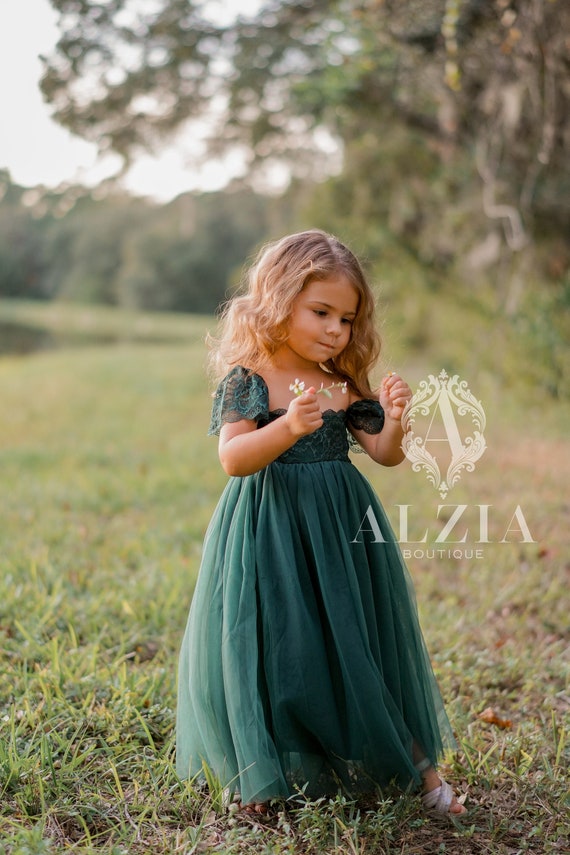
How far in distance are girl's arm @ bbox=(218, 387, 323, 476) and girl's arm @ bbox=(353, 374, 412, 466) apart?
254 mm

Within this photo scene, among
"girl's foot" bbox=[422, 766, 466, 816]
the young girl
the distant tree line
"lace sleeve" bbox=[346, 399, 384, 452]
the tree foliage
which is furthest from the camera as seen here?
the distant tree line

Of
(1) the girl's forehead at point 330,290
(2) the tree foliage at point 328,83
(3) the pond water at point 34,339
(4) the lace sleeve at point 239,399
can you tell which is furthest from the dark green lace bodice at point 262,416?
(3) the pond water at point 34,339

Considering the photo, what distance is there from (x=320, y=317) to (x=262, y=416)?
29 centimetres

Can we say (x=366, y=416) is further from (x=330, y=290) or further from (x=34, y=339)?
(x=34, y=339)

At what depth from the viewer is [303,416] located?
1.98 meters

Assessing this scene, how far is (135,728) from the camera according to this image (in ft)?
8.31

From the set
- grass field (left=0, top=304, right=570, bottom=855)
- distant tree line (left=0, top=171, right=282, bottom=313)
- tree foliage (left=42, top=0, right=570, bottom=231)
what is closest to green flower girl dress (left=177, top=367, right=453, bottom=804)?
grass field (left=0, top=304, right=570, bottom=855)

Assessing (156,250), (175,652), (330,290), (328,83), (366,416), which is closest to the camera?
(330,290)

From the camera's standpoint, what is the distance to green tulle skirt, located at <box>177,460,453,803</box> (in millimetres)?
2107

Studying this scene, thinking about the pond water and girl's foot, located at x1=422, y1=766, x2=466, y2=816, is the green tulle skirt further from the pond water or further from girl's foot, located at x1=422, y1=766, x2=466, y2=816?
the pond water

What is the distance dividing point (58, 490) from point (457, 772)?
3.74 m

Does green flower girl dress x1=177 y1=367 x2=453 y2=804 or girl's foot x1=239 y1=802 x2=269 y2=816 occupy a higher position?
green flower girl dress x1=177 y1=367 x2=453 y2=804

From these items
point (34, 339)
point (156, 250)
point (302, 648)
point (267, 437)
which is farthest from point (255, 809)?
point (156, 250)

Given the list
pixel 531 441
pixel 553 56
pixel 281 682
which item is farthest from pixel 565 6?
pixel 281 682
